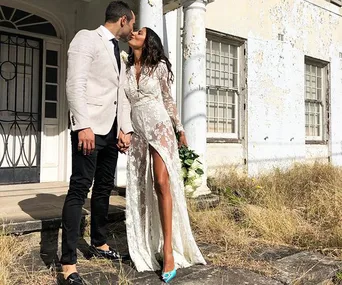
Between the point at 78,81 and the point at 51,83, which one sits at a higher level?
the point at 51,83

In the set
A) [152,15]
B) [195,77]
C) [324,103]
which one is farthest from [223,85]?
[324,103]

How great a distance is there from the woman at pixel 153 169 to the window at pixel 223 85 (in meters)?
4.21

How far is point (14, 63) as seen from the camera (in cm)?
558

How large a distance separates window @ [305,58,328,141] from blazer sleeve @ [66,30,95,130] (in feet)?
25.0

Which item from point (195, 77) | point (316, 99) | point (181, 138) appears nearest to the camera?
point (181, 138)

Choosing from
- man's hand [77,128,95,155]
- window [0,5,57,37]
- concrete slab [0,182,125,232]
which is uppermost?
window [0,5,57,37]

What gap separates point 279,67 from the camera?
8.04 metres

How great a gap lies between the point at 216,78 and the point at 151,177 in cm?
469

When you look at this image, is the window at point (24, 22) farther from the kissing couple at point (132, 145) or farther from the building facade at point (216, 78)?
the kissing couple at point (132, 145)

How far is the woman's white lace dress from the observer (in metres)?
2.75

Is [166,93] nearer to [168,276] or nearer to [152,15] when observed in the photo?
[168,276]

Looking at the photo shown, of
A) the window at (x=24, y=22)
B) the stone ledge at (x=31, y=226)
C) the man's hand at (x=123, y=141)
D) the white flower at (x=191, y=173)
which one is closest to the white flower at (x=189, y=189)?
the white flower at (x=191, y=173)

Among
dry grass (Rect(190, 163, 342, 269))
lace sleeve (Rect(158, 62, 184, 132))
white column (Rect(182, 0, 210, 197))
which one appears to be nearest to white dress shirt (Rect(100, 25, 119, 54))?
lace sleeve (Rect(158, 62, 184, 132))

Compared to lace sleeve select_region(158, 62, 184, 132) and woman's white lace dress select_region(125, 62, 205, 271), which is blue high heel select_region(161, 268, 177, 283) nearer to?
woman's white lace dress select_region(125, 62, 205, 271)
